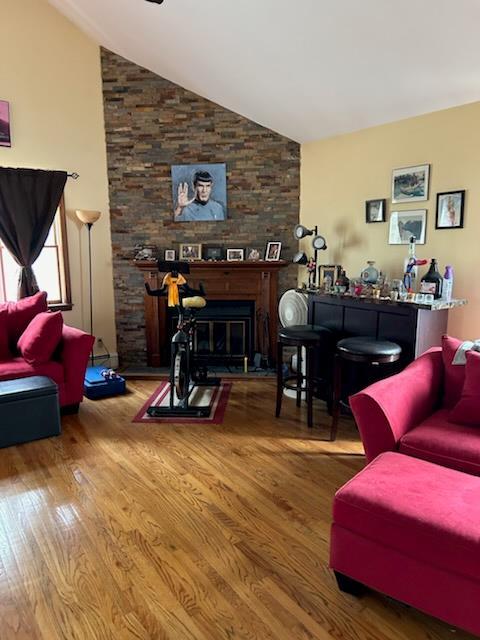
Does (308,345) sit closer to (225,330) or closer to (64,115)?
(225,330)

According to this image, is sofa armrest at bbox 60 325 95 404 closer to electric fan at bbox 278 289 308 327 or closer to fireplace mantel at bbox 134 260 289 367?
fireplace mantel at bbox 134 260 289 367

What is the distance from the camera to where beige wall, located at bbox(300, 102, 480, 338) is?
132 inches

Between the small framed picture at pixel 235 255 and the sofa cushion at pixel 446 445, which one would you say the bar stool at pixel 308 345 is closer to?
the sofa cushion at pixel 446 445

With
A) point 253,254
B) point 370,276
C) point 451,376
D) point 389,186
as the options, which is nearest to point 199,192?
point 253,254

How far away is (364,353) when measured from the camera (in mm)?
2887

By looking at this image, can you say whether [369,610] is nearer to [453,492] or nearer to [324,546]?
[324,546]

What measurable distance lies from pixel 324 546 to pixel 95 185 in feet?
14.2

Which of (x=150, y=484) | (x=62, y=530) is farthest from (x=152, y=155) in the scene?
(x=62, y=530)

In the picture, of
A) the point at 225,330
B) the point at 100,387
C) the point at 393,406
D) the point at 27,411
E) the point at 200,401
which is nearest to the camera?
the point at 393,406

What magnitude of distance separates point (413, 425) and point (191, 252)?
3.33 metres

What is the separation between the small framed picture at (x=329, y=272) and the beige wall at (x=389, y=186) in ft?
0.71

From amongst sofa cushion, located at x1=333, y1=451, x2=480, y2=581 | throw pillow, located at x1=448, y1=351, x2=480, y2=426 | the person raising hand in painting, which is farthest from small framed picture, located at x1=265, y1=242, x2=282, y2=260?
sofa cushion, located at x1=333, y1=451, x2=480, y2=581

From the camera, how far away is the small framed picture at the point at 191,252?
499 centimetres

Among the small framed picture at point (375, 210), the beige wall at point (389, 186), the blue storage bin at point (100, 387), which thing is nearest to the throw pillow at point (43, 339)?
the blue storage bin at point (100, 387)
